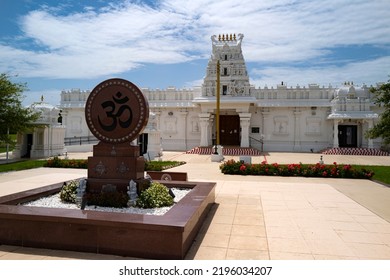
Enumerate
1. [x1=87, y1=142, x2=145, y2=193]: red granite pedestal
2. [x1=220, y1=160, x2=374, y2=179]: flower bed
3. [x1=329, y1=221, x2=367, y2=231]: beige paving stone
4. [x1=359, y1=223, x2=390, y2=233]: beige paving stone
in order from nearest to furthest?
[x1=359, y1=223, x2=390, y2=233]: beige paving stone < [x1=329, y1=221, x2=367, y2=231]: beige paving stone < [x1=87, y1=142, x2=145, y2=193]: red granite pedestal < [x1=220, y1=160, x2=374, y2=179]: flower bed

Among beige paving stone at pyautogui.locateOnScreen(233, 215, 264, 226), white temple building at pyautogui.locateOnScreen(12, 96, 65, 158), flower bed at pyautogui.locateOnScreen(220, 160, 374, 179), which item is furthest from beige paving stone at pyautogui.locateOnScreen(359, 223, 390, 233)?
white temple building at pyautogui.locateOnScreen(12, 96, 65, 158)

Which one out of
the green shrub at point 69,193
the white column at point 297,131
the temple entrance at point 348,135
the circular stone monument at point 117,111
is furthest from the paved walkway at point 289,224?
the temple entrance at point 348,135

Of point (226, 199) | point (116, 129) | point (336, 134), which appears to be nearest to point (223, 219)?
point (226, 199)

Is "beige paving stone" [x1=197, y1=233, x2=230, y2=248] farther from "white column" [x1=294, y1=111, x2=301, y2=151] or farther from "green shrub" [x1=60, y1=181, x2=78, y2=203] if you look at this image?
"white column" [x1=294, y1=111, x2=301, y2=151]

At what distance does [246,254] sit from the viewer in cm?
471

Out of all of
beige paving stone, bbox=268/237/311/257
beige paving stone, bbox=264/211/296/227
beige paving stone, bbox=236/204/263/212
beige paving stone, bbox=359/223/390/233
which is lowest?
beige paving stone, bbox=268/237/311/257

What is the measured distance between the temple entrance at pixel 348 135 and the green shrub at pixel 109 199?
94.0 feet

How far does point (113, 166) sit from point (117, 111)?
1.33 metres

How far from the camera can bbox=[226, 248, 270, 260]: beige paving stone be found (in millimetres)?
4578

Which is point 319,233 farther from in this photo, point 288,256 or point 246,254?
point 246,254

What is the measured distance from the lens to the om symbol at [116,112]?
6988mm

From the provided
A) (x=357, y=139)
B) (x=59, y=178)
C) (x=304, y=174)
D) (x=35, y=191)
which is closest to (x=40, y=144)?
(x=59, y=178)

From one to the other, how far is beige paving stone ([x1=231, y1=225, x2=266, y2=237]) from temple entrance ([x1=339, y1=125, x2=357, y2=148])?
27.4 metres
